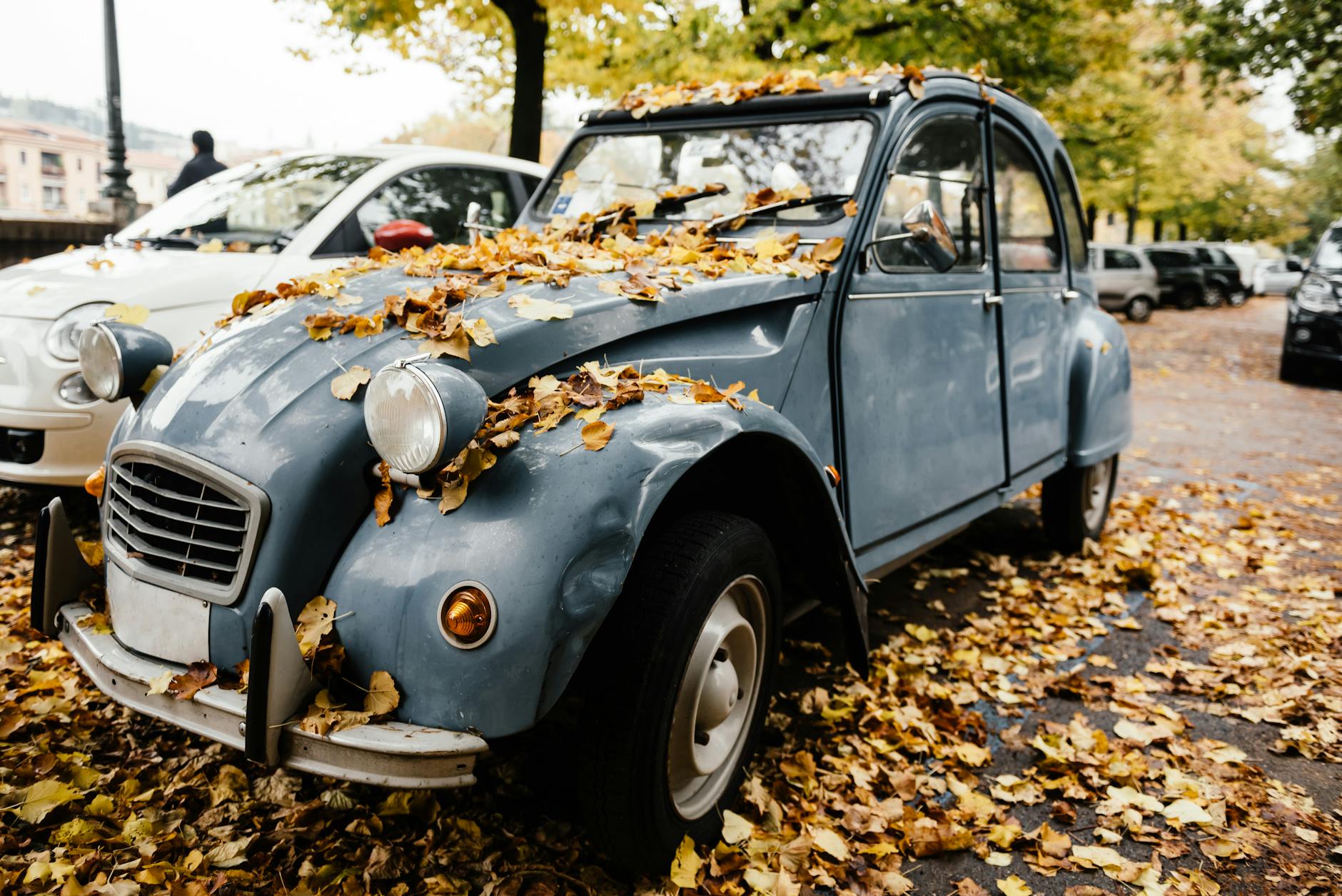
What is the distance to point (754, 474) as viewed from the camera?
274 centimetres

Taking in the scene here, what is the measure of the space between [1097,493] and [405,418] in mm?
4564

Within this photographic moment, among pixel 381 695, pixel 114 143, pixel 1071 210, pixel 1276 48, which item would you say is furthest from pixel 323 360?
pixel 1276 48

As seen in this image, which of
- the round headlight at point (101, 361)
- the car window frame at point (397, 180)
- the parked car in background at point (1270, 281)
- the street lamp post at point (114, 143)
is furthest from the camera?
the parked car in background at point (1270, 281)

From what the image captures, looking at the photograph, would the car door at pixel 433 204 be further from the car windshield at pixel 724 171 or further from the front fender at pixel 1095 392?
the front fender at pixel 1095 392

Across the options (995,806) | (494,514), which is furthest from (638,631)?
(995,806)

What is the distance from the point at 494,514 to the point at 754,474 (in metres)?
0.96

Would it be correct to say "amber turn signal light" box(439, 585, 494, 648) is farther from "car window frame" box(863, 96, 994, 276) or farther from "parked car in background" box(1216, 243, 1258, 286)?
"parked car in background" box(1216, 243, 1258, 286)

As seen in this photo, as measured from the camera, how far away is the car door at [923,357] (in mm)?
3184

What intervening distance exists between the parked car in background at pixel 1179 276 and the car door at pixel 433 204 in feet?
81.6

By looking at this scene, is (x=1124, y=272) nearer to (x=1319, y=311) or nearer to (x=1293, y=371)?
(x=1293, y=371)

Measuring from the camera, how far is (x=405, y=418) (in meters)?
2.02

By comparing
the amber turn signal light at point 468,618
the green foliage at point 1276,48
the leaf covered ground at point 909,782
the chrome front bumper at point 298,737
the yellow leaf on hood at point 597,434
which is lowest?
the leaf covered ground at point 909,782

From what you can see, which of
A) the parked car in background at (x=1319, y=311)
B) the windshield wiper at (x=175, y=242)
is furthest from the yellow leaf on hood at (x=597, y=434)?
the parked car in background at (x=1319, y=311)

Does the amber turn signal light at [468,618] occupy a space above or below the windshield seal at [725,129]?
below
